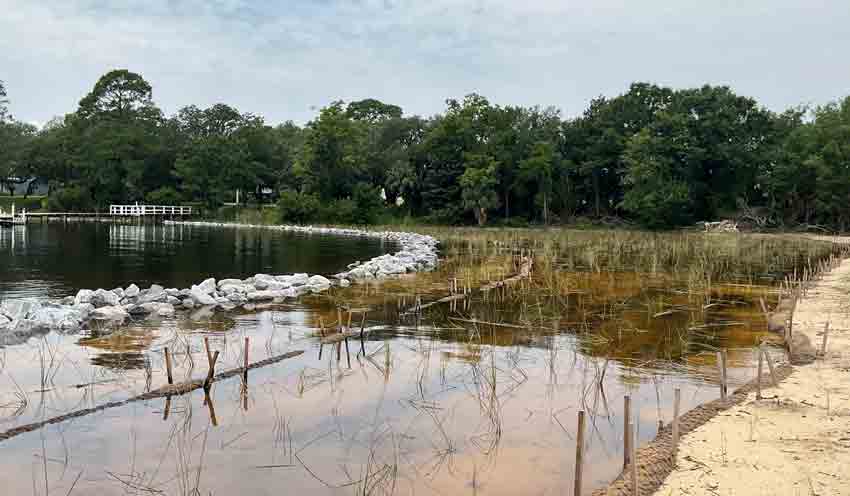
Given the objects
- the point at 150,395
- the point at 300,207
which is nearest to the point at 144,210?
the point at 300,207

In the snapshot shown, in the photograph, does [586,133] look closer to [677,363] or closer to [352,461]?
[677,363]

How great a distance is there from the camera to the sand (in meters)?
5.06

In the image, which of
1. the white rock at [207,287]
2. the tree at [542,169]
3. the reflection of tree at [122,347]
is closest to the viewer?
the reflection of tree at [122,347]

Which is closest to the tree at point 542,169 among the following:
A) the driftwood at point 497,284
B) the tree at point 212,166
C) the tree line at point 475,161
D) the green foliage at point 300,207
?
the tree line at point 475,161

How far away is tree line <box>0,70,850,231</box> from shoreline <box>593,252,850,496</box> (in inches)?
1408

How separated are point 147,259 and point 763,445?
2182cm

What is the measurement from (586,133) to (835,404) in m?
44.3

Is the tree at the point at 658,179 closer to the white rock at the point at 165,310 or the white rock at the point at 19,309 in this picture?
the white rock at the point at 165,310

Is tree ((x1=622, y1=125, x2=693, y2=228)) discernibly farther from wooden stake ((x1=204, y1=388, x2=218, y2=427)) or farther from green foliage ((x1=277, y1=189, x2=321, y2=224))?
wooden stake ((x1=204, y1=388, x2=218, y2=427))

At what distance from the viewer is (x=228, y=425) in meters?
6.76

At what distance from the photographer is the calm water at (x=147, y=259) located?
1753 cm

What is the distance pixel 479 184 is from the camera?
157ft

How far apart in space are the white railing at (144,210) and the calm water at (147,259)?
22.6 metres

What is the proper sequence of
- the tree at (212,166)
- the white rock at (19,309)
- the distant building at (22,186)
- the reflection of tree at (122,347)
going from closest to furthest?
1. the reflection of tree at (122,347)
2. the white rock at (19,309)
3. the tree at (212,166)
4. the distant building at (22,186)
